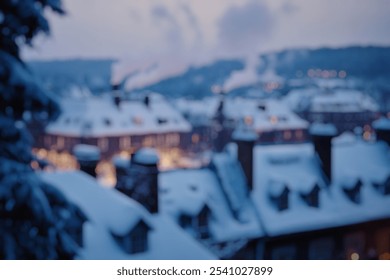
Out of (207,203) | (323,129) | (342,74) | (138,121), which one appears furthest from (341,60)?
(138,121)

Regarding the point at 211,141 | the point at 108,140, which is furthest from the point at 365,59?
the point at 211,141

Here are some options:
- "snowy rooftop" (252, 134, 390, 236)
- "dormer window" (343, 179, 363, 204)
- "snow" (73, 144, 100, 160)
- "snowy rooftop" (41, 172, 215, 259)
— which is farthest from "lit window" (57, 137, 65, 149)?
"dormer window" (343, 179, 363, 204)

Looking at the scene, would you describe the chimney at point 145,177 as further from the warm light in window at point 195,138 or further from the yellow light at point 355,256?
the warm light in window at point 195,138

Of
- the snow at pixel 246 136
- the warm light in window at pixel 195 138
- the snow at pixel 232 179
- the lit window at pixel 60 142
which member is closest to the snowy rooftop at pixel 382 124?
the snow at pixel 246 136

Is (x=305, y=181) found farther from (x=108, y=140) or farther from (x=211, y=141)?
(x=211, y=141)

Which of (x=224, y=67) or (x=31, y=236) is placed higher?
(x=224, y=67)

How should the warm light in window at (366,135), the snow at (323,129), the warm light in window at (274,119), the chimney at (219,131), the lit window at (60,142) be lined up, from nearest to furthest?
the lit window at (60,142)
the snow at (323,129)
the warm light in window at (366,135)
the warm light in window at (274,119)
the chimney at (219,131)

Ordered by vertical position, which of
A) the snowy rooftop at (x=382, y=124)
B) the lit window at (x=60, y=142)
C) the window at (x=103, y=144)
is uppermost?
the snowy rooftop at (x=382, y=124)
